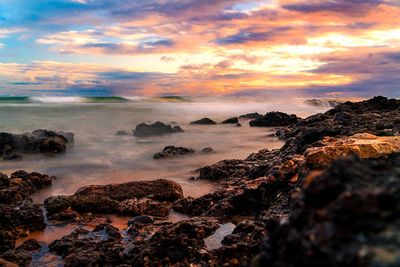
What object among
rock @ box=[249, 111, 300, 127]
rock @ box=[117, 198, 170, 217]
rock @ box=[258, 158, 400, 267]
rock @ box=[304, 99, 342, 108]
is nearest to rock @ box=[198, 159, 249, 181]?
rock @ box=[117, 198, 170, 217]

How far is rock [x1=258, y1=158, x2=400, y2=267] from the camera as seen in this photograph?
2.08 metres

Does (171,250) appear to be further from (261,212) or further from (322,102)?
(322,102)

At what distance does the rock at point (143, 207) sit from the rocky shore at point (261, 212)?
21 mm

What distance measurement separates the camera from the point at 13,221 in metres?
8.08

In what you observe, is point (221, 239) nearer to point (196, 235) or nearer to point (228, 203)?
point (196, 235)

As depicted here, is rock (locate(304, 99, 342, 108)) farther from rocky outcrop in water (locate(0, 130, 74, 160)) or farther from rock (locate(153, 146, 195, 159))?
rocky outcrop in water (locate(0, 130, 74, 160))

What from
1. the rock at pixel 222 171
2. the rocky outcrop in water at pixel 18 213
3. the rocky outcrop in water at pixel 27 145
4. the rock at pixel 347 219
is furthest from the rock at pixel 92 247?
the rocky outcrop in water at pixel 27 145

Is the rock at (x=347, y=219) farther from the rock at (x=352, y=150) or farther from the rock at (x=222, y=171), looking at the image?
the rock at (x=222, y=171)

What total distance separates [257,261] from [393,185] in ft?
3.44

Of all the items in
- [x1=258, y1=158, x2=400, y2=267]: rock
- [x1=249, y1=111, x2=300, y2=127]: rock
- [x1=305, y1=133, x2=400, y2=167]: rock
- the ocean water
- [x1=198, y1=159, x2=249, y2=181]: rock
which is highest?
[x1=258, y1=158, x2=400, y2=267]: rock

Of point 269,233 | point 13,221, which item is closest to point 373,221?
point 269,233

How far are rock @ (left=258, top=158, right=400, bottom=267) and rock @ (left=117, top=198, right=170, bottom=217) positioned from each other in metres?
6.85

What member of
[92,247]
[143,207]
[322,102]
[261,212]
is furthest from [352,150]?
[322,102]

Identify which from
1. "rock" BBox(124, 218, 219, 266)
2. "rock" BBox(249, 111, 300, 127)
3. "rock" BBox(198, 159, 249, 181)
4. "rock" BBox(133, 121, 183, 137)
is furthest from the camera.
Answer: "rock" BBox(249, 111, 300, 127)
